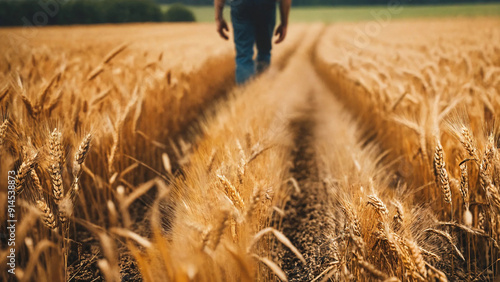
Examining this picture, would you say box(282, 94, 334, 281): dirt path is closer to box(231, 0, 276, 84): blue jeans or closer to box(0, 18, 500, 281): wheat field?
box(0, 18, 500, 281): wheat field

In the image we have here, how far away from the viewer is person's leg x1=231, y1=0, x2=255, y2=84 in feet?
9.31

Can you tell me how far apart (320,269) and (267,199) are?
1.11 feet

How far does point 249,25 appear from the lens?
2932 mm

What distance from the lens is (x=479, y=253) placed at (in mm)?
1105

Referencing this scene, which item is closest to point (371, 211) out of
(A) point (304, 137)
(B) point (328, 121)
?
(A) point (304, 137)

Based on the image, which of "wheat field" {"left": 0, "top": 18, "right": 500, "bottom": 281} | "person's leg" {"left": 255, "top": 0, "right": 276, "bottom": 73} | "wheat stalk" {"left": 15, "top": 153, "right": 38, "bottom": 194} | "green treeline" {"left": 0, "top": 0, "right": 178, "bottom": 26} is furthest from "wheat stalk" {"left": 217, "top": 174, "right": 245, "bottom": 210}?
"green treeline" {"left": 0, "top": 0, "right": 178, "bottom": 26}

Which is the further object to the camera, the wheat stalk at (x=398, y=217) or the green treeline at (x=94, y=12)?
the green treeline at (x=94, y=12)

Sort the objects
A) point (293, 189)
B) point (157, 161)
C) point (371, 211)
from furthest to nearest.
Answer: point (157, 161) < point (293, 189) < point (371, 211)

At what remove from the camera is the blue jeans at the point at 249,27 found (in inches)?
112

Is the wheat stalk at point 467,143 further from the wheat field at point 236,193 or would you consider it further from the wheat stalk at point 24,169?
the wheat stalk at point 24,169

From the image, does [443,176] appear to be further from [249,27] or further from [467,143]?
[249,27]

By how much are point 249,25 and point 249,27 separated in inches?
0.7

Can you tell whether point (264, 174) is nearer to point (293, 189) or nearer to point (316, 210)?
point (316, 210)

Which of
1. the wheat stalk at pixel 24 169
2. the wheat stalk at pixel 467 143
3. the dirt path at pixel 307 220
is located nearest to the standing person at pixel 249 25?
the dirt path at pixel 307 220
